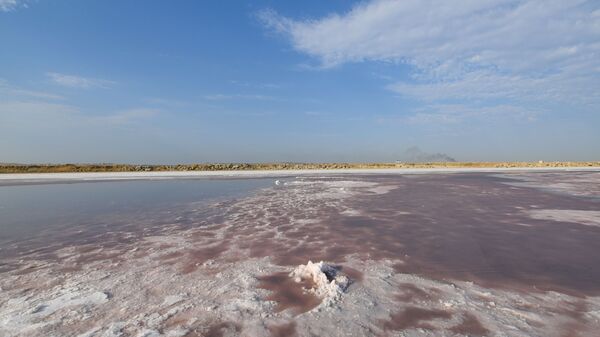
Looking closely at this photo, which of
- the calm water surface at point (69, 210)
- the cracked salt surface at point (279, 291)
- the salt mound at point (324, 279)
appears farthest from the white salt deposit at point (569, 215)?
the calm water surface at point (69, 210)

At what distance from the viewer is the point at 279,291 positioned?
12.4 ft

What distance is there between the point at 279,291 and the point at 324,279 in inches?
20.5

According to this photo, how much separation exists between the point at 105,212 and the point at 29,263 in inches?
181

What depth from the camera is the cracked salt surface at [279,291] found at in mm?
3010

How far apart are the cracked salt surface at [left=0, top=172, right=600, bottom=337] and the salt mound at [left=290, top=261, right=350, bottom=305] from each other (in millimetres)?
15

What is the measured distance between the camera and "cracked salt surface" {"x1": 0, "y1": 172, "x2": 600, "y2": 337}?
9.87 ft

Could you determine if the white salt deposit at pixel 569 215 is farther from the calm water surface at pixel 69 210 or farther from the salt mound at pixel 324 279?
the calm water surface at pixel 69 210

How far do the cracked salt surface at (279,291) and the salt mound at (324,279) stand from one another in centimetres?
2

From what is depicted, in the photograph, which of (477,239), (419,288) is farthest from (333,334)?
(477,239)

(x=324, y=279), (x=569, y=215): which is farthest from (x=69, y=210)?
(x=569, y=215)

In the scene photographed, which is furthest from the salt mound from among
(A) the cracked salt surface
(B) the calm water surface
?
(B) the calm water surface

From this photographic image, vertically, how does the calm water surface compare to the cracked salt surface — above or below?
above

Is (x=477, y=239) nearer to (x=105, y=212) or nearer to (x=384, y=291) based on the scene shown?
(x=384, y=291)

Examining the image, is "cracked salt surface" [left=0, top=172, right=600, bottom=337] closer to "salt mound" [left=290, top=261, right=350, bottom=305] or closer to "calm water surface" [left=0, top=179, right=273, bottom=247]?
"salt mound" [left=290, top=261, right=350, bottom=305]
